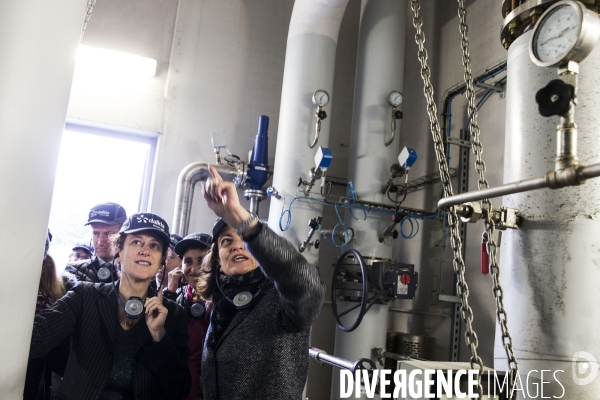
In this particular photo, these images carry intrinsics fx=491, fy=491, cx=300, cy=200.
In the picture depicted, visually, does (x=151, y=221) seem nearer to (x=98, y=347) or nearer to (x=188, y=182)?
(x=98, y=347)

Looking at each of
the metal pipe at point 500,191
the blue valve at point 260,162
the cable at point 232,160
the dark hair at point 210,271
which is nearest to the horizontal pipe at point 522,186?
the metal pipe at point 500,191

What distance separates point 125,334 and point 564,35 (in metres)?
1.22

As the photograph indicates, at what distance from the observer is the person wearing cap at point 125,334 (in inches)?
48.4

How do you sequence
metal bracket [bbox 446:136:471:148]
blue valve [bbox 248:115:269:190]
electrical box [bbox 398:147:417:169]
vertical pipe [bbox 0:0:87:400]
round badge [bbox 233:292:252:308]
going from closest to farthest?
1. vertical pipe [bbox 0:0:87:400]
2. round badge [bbox 233:292:252:308]
3. electrical box [bbox 398:147:417:169]
4. metal bracket [bbox 446:136:471:148]
5. blue valve [bbox 248:115:269:190]

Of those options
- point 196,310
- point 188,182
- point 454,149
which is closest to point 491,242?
point 196,310

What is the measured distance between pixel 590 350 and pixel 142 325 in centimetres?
107

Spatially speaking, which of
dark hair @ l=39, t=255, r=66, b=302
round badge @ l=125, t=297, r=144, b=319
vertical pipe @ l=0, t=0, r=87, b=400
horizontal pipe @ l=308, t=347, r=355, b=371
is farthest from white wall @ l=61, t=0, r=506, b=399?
vertical pipe @ l=0, t=0, r=87, b=400

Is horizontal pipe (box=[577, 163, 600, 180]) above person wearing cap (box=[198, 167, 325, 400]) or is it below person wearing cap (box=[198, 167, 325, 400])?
above

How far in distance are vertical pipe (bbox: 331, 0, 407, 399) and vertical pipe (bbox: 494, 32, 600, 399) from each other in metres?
1.25

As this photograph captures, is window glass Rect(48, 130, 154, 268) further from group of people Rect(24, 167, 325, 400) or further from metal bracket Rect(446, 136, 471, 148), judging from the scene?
metal bracket Rect(446, 136, 471, 148)

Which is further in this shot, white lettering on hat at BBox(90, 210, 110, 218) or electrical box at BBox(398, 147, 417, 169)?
electrical box at BBox(398, 147, 417, 169)

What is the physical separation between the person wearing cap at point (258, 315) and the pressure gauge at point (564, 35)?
24.0 inches

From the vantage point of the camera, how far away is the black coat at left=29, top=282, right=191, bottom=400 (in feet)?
4.00

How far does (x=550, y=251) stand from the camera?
1082 millimetres
